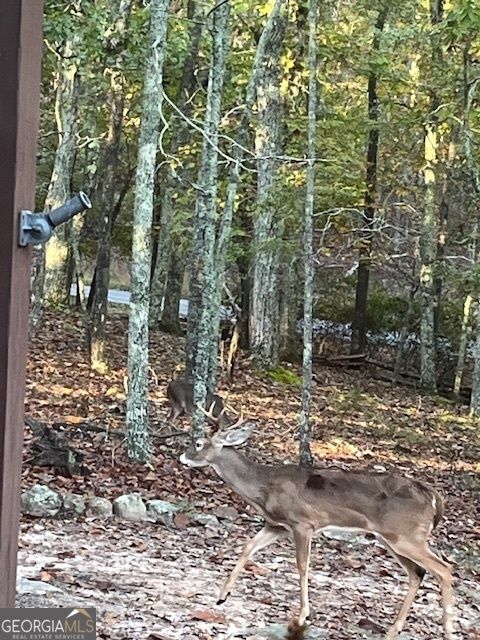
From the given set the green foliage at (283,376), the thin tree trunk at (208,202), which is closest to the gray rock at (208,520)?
the thin tree trunk at (208,202)

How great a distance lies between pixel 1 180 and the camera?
1976 millimetres

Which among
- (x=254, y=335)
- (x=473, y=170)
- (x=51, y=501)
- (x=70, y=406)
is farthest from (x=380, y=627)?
(x=254, y=335)

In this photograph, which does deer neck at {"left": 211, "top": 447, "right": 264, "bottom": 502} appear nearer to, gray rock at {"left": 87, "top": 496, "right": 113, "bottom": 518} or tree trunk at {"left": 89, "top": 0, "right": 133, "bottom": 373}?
gray rock at {"left": 87, "top": 496, "right": 113, "bottom": 518}

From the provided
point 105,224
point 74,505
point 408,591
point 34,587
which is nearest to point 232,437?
point 74,505

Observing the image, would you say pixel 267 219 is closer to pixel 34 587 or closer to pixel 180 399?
pixel 180 399

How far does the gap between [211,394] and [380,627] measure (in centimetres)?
773

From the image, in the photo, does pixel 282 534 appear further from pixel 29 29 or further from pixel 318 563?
pixel 29 29

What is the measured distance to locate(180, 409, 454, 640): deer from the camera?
6.62 meters

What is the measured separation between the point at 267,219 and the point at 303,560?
1370 centimetres

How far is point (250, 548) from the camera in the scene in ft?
21.9

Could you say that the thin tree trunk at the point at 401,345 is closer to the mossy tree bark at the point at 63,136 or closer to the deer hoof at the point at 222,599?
the mossy tree bark at the point at 63,136

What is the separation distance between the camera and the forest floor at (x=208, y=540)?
598 cm

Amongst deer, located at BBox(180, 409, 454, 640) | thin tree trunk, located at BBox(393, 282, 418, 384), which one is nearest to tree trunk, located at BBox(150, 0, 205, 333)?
thin tree trunk, located at BBox(393, 282, 418, 384)

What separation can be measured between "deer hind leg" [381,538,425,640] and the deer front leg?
510 mm
